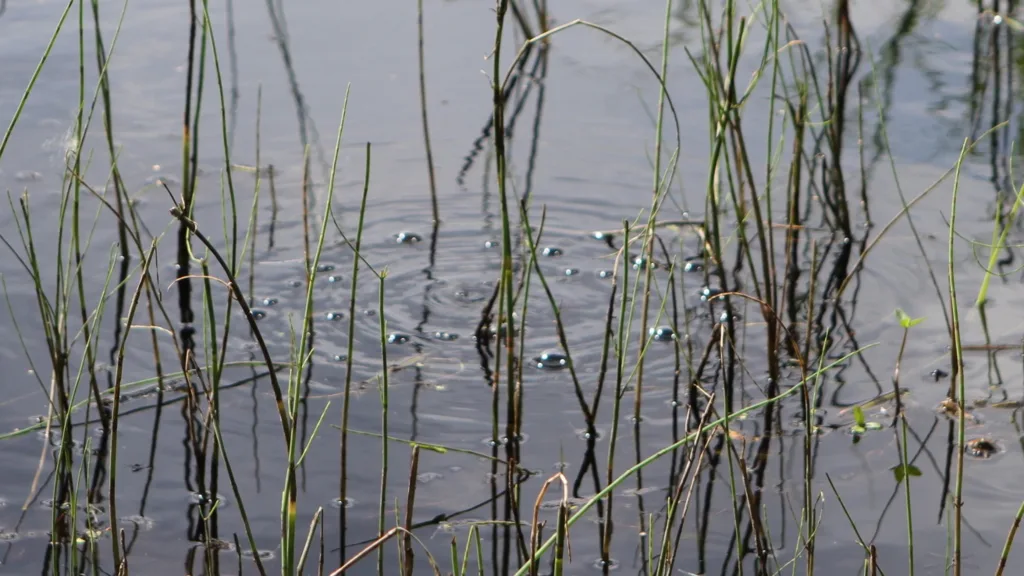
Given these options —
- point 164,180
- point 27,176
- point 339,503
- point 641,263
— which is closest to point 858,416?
point 641,263

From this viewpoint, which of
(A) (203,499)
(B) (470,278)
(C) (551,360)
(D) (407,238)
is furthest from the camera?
(D) (407,238)

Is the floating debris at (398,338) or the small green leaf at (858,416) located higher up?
the floating debris at (398,338)

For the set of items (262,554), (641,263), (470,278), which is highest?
(641,263)

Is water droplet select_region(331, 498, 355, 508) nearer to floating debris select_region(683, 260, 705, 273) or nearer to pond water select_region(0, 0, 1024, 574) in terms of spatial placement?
pond water select_region(0, 0, 1024, 574)

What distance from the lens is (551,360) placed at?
2609mm

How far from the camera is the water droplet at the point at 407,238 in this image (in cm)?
315

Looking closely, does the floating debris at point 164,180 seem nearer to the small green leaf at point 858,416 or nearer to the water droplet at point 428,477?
the water droplet at point 428,477

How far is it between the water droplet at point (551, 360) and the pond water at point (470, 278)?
4cm

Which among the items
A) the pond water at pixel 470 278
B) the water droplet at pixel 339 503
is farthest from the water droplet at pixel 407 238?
the water droplet at pixel 339 503

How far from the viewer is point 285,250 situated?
3041 mm

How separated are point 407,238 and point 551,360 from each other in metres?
0.73

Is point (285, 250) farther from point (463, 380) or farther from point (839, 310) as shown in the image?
point (839, 310)

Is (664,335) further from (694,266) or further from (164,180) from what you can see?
(164,180)

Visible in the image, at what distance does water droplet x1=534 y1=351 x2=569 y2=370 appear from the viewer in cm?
259
